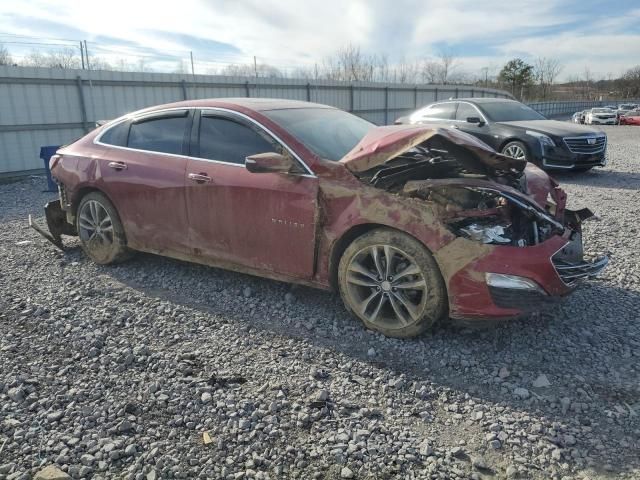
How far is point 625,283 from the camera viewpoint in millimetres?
4457

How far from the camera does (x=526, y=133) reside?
9.87 m

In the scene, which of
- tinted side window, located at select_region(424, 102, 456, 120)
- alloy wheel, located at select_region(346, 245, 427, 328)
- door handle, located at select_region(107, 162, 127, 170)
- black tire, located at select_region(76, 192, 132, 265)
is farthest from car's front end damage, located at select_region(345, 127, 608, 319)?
tinted side window, located at select_region(424, 102, 456, 120)

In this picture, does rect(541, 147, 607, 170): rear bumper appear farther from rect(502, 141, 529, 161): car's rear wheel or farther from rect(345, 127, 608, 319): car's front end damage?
rect(345, 127, 608, 319): car's front end damage

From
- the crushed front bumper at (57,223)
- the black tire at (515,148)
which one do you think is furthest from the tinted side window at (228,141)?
→ the black tire at (515,148)

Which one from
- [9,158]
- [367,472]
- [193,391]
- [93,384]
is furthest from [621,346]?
[9,158]

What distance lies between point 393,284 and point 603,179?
8.63 meters

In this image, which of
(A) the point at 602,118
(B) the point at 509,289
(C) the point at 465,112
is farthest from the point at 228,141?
(A) the point at 602,118

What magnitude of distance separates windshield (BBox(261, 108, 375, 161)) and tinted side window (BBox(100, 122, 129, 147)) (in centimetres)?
162

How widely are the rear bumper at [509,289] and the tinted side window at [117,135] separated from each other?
3.42 meters

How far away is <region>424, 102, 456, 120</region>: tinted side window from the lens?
36.9 ft

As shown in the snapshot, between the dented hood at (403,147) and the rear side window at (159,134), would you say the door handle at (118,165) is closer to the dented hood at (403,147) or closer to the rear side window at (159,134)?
the rear side window at (159,134)

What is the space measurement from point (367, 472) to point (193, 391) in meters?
1.17

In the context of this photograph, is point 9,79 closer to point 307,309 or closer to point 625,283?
point 307,309

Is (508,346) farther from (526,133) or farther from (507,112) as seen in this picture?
(507,112)
